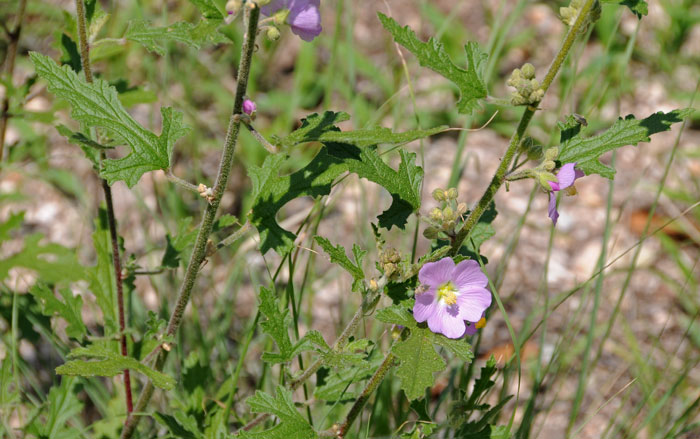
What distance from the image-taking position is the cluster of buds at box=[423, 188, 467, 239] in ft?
4.62

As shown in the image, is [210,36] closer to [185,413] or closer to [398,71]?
[185,413]

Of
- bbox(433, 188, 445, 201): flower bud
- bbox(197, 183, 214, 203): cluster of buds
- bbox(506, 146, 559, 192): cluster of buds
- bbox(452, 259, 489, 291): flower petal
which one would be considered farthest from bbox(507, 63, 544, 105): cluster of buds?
bbox(197, 183, 214, 203): cluster of buds

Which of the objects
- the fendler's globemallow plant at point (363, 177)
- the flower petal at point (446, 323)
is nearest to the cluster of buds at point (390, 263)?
the fendler's globemallow plant at point (363, 177)

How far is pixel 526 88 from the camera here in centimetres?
134

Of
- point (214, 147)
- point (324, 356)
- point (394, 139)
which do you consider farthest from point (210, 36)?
point (214, 147)

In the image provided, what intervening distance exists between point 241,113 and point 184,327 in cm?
138

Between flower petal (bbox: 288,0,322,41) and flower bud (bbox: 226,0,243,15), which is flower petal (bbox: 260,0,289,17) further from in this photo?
flower bud (bbox: 226,0,243,15)

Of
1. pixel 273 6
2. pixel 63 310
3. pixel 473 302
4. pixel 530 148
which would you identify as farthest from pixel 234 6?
pixel 63 310

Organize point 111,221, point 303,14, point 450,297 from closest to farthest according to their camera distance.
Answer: point 303,14
point 450,297
point 111,221

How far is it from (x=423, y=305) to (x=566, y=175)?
35 cm

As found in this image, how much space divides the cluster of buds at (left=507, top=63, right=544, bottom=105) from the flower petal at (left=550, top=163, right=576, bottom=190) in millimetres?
137

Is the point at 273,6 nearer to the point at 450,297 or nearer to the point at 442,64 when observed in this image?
the point at 442,64

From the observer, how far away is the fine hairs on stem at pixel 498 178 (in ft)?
4.43

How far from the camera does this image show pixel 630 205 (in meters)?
3.25
